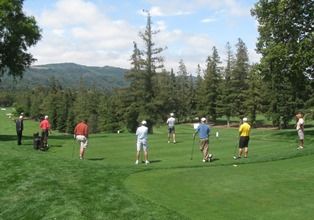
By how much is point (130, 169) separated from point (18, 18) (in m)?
27.4

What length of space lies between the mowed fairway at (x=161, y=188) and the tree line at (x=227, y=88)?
14.1 m

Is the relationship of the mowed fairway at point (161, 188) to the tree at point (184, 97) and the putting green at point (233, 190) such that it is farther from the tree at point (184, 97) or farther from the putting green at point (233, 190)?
the tree at point (184, 97)

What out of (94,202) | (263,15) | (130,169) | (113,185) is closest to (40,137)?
(130,169)

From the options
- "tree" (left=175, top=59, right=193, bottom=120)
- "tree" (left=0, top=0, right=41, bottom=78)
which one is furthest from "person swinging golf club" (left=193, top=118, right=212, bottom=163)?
"tree" (left=175, top=59, right=193, bottom=120)

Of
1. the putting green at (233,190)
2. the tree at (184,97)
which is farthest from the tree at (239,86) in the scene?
the putting green at (233,190)

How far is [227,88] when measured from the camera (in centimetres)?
9544

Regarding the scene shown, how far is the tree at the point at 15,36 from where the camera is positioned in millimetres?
42219

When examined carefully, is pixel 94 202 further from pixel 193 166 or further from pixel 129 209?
pixel 193 166

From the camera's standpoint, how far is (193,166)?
73.8 feet

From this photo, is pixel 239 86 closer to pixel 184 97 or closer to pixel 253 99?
pixel 253 99

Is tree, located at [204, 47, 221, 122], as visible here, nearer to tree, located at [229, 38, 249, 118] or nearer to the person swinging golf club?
tree, located at [229, 38, 249, 118]

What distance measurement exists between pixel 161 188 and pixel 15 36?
3047cm

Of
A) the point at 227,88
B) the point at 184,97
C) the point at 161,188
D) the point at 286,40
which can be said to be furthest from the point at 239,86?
the point at 161,188

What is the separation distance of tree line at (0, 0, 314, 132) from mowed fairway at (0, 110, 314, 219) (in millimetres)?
14150
